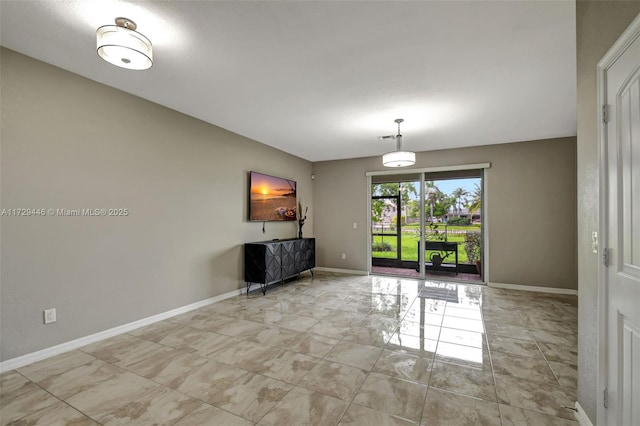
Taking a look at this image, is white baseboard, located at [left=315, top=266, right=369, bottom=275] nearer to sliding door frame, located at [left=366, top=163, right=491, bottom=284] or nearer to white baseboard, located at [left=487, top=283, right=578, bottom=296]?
sliding door frame, located at [left=366, top=163, right=491, bottom=284]

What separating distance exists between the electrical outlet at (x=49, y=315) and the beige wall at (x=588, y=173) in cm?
412

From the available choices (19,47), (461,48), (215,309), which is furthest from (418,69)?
(215,309)

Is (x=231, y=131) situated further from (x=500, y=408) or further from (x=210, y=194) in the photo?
(x=500, y=408)

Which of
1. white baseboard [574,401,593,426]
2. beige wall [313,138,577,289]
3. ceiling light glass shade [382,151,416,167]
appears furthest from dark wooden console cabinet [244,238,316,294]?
white baseboard [574,401,593,426]

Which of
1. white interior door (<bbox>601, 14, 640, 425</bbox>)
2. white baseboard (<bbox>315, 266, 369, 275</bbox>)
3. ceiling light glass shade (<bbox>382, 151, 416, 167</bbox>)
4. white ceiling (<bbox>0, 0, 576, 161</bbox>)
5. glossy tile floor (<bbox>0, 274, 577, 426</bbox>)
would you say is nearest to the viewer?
white interior door (<bbox>601, 14, 640, 425</bbox>)

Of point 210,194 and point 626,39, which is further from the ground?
point 626,39

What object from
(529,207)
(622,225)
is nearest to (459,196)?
(529,207)

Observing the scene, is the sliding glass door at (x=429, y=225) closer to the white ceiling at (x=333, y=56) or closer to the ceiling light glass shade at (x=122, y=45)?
the white ceiling at (x=333, y=56)

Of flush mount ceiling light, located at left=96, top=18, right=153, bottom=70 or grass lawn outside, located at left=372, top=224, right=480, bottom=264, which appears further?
grass lawn outside, located at left=372, top=224, right=480, bottom=264

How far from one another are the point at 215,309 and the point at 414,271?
4246 mm

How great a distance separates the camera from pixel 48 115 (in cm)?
246

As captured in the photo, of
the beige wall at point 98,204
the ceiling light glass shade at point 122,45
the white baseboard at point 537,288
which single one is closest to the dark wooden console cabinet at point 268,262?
the beige wall at point 98,204

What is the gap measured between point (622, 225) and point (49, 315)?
13.7 feet

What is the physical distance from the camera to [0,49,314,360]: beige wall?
2.29 metres
